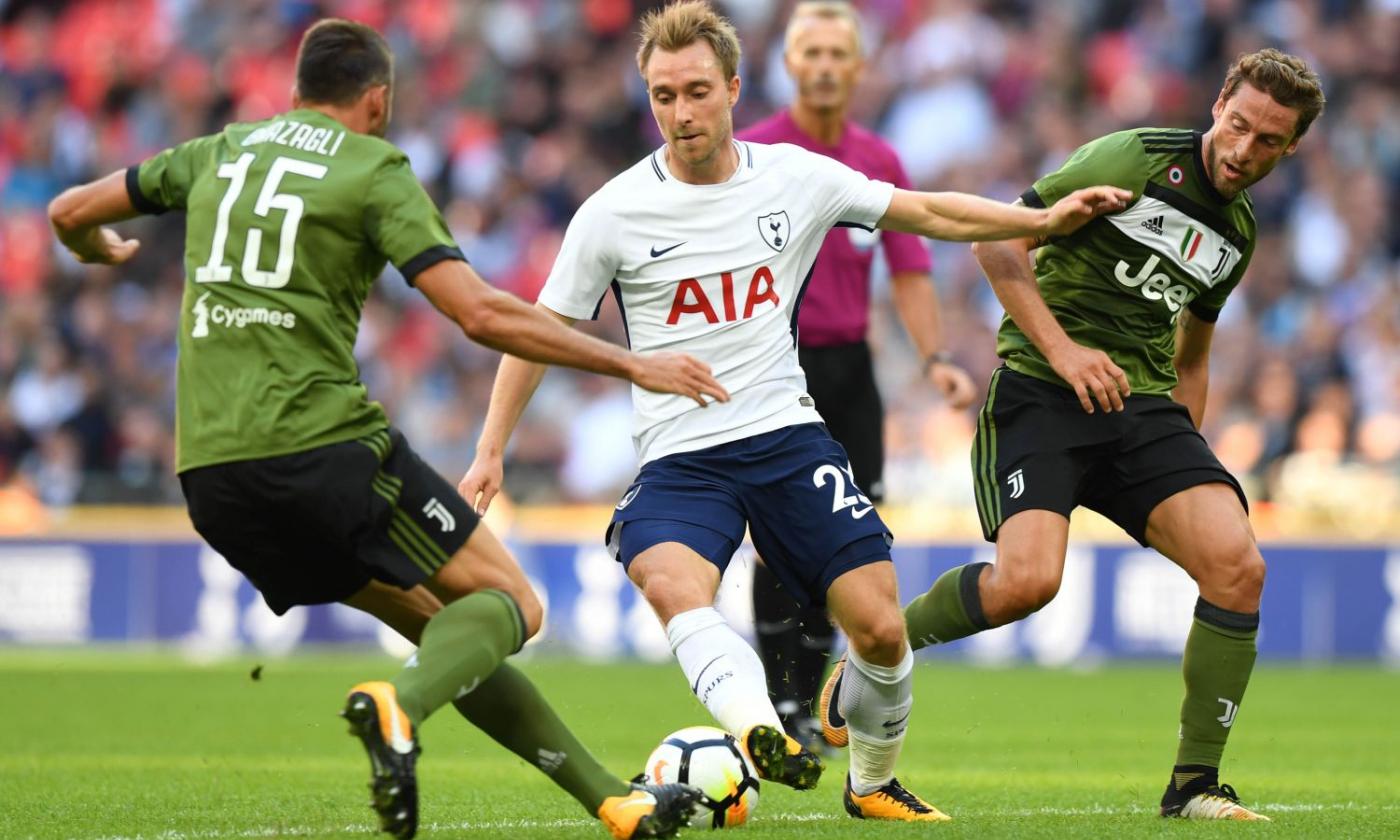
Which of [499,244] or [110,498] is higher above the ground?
[499,244]

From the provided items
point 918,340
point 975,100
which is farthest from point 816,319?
point 975,100

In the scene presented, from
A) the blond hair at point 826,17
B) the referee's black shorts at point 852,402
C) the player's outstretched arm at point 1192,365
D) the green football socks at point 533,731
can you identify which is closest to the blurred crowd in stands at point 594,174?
the referee's black shorts at point 852,402

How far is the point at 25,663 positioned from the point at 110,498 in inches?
71.7

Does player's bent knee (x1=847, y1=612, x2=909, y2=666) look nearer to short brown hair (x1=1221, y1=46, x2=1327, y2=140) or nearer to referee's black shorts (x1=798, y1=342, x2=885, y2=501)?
short brown hair (x1=1221, y1=46, x2=1327, y2=140)

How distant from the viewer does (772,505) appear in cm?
627

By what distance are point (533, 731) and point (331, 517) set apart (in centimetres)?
83

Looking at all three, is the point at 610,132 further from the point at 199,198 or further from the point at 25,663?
the point at 199,198

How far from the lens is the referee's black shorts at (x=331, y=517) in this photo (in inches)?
207

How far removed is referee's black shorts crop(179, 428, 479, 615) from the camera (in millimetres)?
5254

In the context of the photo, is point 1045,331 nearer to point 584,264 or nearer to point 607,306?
point 584,264

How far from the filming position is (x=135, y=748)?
9.16 metres

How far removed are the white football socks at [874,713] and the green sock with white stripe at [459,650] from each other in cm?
139

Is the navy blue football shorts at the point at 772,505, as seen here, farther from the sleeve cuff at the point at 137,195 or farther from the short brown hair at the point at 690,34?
the sleeve cuff at the point at 137,195

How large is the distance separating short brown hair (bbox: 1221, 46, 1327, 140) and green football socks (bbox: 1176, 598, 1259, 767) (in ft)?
5.13
